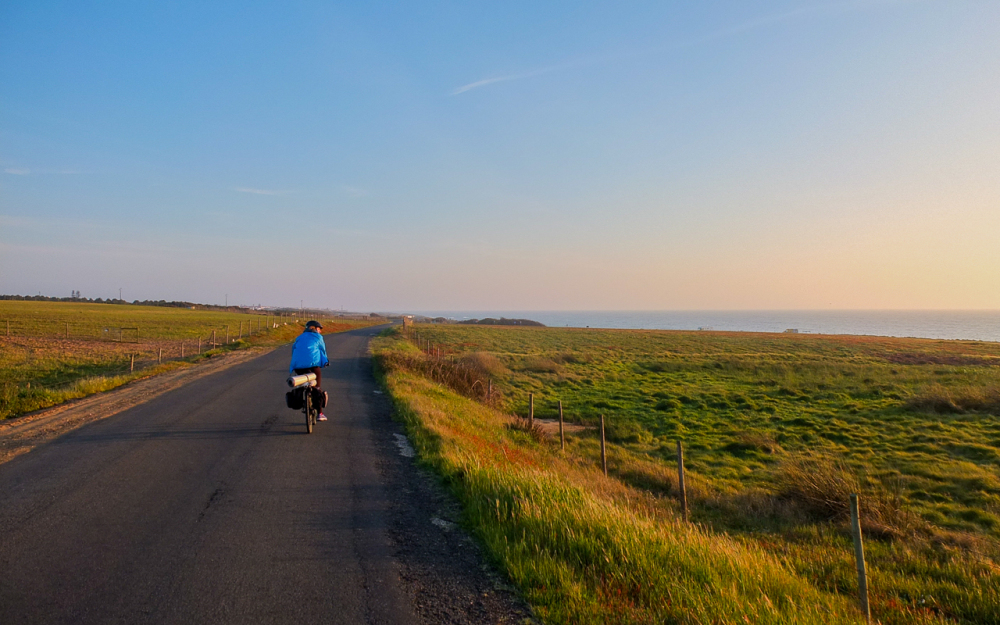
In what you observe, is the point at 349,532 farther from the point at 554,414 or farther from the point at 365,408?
the point at 554,414

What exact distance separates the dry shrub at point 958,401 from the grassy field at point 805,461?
0.25ft

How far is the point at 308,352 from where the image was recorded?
9.99m

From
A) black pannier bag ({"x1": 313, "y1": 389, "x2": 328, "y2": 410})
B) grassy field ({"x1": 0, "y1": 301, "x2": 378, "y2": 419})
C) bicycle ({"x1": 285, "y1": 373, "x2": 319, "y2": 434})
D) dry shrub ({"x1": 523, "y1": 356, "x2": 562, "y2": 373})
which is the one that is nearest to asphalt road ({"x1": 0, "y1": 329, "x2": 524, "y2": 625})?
bicycle ({"x1": 285, "y1": 373, "x2": 319, "y2": 434})

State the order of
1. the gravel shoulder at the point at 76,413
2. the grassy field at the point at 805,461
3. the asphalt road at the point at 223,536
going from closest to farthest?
the asphalt road at the point at 223,536 → the grassy field at the point at 805,461 → the gravel shoulder at the point at 76,413

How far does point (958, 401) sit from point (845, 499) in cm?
1627

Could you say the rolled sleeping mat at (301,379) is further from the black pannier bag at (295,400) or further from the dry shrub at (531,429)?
the dry shrub at (531,429)

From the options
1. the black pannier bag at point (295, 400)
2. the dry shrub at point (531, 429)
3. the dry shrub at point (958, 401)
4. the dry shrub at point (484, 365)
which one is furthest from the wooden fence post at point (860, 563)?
the dry shrub at point (484, 365)

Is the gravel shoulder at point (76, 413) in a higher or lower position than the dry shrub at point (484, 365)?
higher

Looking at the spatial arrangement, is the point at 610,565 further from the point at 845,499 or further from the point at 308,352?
the point at 845,499

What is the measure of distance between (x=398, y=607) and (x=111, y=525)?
3.27 metres

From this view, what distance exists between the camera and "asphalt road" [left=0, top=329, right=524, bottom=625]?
3.74 metres

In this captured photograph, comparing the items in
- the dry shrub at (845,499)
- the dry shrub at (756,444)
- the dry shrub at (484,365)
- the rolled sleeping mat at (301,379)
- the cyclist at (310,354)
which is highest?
the cyclist at (310,354)

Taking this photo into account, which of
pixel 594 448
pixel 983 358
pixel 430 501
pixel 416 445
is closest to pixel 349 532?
pixel 430 501

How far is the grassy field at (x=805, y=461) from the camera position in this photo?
6.46m
